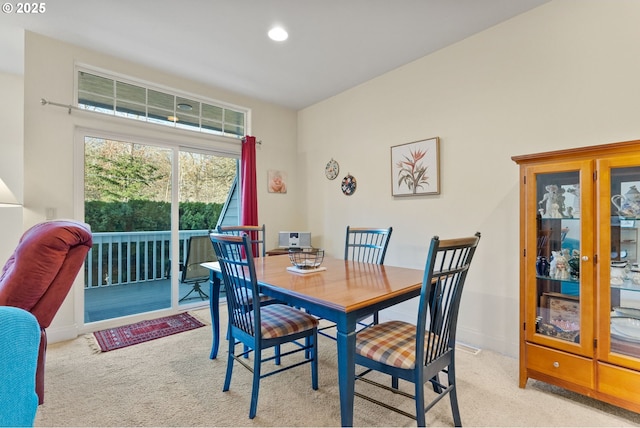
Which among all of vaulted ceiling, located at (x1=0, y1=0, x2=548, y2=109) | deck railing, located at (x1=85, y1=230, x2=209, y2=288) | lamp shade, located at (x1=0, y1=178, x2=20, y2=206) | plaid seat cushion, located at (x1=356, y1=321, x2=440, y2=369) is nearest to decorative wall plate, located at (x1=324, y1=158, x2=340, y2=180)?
vaulted ceiling, located at (x1=0, y1=0, x2=548, y2=109)

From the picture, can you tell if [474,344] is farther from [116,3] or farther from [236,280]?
[116,3]

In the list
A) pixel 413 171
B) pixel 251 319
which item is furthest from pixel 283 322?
pixel 413 171

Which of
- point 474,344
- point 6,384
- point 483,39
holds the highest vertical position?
point 483,39

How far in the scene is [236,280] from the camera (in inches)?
71.3

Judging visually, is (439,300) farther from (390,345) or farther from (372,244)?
(372,244)

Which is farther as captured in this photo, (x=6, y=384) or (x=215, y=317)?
(x=215, y=317)

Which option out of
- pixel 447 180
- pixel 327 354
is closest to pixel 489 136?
pixel 447 180

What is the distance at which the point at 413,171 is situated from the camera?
9.98ft

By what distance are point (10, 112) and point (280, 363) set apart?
379 cm

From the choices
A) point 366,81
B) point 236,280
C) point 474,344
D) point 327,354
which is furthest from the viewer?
point 366,81

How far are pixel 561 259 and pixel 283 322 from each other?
5.85ft

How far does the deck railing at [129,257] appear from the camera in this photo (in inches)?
124

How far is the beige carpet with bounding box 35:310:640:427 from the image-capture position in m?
1.65

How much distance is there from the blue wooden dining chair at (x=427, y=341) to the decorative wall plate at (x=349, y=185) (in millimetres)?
2167
